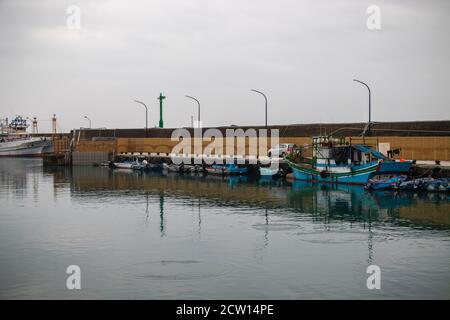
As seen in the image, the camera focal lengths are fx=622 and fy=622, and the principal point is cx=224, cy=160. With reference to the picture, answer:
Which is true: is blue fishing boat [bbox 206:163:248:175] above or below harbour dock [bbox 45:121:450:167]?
below

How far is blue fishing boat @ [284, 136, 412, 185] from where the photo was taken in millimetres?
60812

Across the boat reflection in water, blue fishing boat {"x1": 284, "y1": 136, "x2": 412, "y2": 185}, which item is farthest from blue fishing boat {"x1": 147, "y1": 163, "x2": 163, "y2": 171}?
blue fishing boat {"x1": 284, "y1": 136, "x2": 412, "y2": 185}

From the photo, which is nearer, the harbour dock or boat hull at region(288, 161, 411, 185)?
boat hull at region(288, 161, 411, 185)

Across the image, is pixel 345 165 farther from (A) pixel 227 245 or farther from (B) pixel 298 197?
(A) pixel 227 245

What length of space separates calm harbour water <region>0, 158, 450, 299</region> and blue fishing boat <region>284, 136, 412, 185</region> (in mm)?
4457

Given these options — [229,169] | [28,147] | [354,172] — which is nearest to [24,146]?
[28,147]

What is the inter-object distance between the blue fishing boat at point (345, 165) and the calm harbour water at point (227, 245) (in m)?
4.46

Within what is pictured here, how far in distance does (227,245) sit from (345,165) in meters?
37.3

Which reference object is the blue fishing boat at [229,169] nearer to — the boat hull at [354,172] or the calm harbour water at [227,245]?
the boat hull at [354,172]

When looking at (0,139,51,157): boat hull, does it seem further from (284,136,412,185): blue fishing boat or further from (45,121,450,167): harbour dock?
(284,136,412,185): blue fishing boat

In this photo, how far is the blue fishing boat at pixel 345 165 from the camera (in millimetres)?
60812

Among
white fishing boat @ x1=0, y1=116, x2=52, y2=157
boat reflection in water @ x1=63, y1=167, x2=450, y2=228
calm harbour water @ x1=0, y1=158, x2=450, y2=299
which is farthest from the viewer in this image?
white fishing boat @ x1=0, y1=116, x2=52, y2=157

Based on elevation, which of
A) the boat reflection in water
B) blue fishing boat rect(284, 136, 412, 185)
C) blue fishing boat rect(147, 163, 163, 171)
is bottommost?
the boat reflection in water

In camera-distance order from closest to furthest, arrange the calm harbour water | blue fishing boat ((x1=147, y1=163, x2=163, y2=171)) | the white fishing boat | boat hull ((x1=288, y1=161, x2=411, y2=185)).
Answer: the calm harbour water
boat hull ((x1=288, y1=161, x2=411, y2=185))
blue fishing boat ((x1=147, y1=163, x2=163, y2=171))
the white fishing boat
